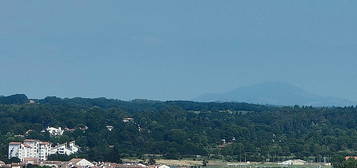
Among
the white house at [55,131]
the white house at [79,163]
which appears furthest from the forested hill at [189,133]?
the white house at [79,163]

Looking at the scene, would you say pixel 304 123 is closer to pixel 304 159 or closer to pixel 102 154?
pixel 304 159

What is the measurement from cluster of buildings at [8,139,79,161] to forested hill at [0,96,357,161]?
95 cm

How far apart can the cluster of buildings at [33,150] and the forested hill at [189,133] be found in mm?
950

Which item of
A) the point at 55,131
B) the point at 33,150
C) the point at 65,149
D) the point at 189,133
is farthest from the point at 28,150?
the point at 189,133

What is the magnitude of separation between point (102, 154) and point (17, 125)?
22.6 m

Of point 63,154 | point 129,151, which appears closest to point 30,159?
point 63,154

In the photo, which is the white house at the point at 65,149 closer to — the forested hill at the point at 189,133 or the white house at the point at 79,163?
the forested hill at the point at 189,133

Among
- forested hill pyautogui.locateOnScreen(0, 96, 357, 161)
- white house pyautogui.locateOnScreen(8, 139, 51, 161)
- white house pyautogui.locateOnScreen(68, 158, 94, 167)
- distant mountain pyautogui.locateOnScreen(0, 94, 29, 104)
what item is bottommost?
white house pyautogui.locateOnScreen(68, 158, 94, 167)

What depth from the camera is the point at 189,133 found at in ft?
337

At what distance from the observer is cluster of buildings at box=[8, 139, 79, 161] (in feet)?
275

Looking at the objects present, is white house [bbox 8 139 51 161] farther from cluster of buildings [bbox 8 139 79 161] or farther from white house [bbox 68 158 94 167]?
white house [bbox 68 158 94 167]

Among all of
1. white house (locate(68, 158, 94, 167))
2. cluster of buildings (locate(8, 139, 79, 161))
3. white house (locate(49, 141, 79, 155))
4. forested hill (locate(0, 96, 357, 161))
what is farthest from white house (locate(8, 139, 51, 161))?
white house (locate(68, 158, 94, 167))

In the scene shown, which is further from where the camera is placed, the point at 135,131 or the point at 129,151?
the point at 135,131

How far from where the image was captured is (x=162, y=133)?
103875mm
